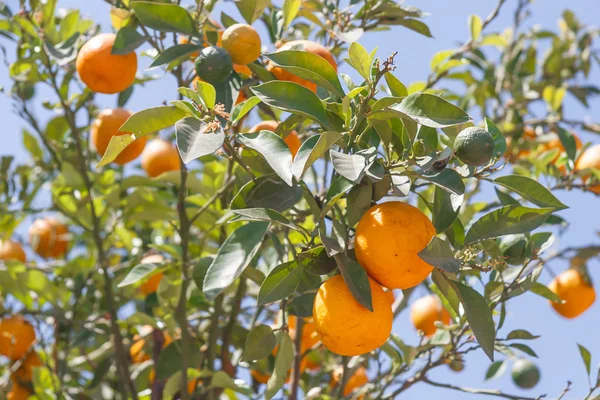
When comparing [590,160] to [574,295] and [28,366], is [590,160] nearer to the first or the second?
[574,295]

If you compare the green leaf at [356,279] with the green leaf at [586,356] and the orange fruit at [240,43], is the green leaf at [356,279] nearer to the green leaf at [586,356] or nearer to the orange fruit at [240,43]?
the orange fruit at [240,43]

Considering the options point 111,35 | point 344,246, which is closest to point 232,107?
point 344,246

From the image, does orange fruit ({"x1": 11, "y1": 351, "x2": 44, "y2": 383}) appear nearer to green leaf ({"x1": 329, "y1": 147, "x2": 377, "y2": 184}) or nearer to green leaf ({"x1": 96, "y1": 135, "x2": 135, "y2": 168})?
green leaf ({"x1": 96, "y1": 135, "x2": 135, "y2": 168})

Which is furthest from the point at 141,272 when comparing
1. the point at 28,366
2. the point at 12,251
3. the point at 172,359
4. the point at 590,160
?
the point at 590,160

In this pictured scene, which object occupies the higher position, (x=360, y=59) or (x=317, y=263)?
(x=360, y=59)

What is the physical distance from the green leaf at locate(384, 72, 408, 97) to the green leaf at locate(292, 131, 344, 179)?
18 cm

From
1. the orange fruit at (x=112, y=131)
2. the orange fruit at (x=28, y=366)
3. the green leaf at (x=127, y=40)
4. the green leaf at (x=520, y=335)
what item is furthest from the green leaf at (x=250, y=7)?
the orange fruit at (x=28, y=366)

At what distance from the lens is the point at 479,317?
48.8 inches

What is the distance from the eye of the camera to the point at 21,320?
7.68ft

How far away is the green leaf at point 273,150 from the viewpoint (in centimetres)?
115

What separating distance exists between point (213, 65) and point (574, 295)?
A: 5.42 feet

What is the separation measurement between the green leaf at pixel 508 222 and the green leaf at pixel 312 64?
1.12ft

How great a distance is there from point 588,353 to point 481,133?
89cm

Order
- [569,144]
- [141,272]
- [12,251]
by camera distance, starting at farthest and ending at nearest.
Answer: [12,251] → [569,144] → [141,272]
